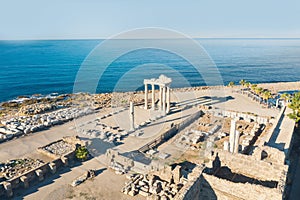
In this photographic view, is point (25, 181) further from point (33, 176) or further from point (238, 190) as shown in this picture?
point (238, 190)

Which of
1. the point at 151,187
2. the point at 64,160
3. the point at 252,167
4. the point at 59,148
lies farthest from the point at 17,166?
the point at 252,167

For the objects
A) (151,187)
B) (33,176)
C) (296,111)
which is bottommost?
(33,176)

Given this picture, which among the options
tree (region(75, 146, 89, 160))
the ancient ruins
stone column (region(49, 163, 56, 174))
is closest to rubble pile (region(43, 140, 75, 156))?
the ancient ruins

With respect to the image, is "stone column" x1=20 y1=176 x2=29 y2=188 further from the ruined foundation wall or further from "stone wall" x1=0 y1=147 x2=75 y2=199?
the ruined foundation wall

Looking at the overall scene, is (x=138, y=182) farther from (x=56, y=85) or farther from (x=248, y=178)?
(x=56, y=85)

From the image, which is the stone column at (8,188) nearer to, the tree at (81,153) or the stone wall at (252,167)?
the tree at (81,153)

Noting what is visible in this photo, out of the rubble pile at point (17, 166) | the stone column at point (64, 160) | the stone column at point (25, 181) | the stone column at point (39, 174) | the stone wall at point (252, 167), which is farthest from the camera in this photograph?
the stone column at point (64, 160)

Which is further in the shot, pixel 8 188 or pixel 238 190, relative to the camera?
pixel 8 188

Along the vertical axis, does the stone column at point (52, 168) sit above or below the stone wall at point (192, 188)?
below

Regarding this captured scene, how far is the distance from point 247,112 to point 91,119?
27.8 m

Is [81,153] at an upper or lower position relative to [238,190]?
lower

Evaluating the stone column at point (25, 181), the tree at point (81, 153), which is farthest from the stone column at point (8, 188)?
the tree at point (81, 153)

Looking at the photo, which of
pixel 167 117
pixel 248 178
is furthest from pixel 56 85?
pixel 248 178

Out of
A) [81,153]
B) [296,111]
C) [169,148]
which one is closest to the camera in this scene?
[81,153]
